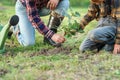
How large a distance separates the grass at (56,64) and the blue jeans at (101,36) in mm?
142

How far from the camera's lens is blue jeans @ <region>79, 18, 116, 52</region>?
591 cm

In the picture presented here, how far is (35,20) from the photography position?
611 cm

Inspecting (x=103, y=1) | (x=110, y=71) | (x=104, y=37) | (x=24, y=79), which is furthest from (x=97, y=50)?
(x=24, y=79)

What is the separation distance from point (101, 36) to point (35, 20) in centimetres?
89

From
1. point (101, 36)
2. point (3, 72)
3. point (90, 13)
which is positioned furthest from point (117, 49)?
point (3, 72)

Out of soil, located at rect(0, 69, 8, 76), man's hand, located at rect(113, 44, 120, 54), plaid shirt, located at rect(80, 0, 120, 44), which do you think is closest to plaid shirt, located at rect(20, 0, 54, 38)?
plaid shirt, located at rect(80, 0, 120, 44)

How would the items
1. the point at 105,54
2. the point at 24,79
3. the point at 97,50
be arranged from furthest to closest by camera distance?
the point at 97,50 → the point at 105,54 → the point at 24,79

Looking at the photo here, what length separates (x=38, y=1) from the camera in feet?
21.6

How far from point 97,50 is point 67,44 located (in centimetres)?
75

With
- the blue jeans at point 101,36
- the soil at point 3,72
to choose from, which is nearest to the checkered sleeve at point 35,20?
the blue jeans at point 101,36

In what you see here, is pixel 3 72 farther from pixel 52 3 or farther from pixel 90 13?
pixel 90 13

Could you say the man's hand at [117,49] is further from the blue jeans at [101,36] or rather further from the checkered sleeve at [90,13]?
the checkered sleeve at [90,13]

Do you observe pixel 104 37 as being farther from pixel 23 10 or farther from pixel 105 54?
pixel 23 10

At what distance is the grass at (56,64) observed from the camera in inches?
194
